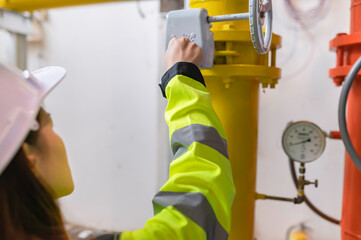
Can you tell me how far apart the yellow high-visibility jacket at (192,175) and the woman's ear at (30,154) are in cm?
19

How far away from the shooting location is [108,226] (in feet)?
7.11

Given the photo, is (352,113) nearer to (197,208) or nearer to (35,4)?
(197,208)

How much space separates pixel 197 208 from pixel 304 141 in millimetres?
686

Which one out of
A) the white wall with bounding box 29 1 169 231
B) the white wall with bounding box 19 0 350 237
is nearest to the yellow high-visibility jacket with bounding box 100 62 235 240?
the white wall with bounding box 19 0 350 237

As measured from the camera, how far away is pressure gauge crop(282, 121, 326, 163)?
3.73 ft

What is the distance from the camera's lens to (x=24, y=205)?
505mm

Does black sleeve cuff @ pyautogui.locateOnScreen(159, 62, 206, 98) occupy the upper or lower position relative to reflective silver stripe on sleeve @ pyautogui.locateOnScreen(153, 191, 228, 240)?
upper

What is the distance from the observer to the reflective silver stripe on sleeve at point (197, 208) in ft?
1.98

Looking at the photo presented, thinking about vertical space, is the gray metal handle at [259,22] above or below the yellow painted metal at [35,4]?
below

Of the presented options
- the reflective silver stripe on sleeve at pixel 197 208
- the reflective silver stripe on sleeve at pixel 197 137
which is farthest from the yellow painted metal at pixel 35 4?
the reflective silver stripe on sleeve at pixel 197 208

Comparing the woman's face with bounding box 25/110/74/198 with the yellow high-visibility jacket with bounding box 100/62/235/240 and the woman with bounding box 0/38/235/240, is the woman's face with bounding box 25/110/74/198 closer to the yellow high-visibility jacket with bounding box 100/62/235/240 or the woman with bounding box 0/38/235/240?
the woman with bounding box 0/38/235/240

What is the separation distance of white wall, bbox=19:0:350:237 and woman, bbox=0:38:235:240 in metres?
0.95

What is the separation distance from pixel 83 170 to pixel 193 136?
171 cm

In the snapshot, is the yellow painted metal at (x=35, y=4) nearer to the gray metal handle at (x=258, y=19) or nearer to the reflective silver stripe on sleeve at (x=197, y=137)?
the gray metal handle at (x=258, y=19)
